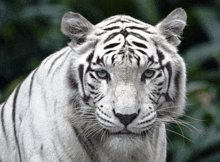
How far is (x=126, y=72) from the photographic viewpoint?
198cm

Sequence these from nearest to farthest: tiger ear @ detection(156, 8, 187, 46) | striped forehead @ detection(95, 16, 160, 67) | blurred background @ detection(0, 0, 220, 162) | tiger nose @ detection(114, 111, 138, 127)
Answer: tiger nose @ detection(114, 111, 138, 127) → striped forehead @ detection(95, 16, 160, 67) → tiger ear @ detection(156, 8, 187, 46) → blurred background @ detection(0, 0, 220, 162)

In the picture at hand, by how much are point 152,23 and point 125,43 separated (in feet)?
10.8

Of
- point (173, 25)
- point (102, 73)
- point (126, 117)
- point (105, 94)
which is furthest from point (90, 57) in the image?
point (173, 25)

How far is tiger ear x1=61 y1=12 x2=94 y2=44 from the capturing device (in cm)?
218

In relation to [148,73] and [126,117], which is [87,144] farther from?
[148,73]

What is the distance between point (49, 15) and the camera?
17.9 ft

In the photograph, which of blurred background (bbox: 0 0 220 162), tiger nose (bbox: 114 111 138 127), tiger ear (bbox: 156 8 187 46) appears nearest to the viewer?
tiger nose (bbox: 114 111 138 127)

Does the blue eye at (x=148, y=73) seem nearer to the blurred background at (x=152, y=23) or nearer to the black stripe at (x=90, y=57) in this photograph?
the black stripe at (x=90, y=57)

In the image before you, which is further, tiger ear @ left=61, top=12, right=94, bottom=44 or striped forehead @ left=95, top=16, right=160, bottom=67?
tiger ear @ left=61, top=12, right=94, bottom=44

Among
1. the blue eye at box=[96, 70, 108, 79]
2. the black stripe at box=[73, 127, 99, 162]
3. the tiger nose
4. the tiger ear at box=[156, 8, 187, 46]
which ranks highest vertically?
the tiger ear at box=[156, 8, 187, 46]

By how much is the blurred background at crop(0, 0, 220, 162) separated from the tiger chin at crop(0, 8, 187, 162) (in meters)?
2.06

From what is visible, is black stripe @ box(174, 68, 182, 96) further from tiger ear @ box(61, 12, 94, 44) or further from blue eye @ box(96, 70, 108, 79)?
tiger ear @ box(61, 12, 94, 44)

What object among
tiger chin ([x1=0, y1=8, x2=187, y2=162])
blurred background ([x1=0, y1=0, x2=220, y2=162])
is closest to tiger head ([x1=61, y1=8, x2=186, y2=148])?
tiger chin ([x1=0, y1=8, x2=187, y2=162])

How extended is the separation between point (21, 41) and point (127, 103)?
4243 mm
